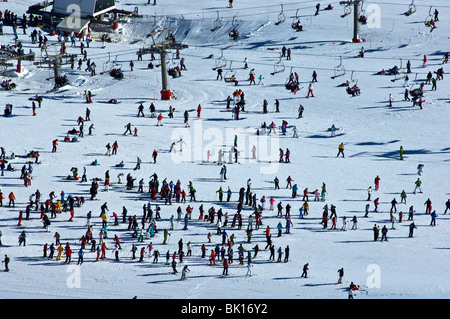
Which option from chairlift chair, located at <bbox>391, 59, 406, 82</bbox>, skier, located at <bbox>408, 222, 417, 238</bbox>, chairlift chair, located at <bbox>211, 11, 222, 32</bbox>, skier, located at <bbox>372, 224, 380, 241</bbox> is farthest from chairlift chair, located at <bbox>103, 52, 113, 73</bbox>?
skier, located at <bbox>408, 222, 417, 238</bbox>

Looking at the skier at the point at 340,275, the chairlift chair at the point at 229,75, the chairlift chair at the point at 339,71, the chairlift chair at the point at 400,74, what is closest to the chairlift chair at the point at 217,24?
the chairlift chair at the point at 229,75

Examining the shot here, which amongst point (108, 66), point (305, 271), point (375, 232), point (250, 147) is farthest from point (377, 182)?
point (108, 66)

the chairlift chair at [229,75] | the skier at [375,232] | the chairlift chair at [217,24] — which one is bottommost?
the skier at [375,232]

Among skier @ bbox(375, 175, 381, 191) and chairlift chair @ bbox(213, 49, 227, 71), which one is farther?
chairlift chair @ bbox(213, 49, 227, 71)

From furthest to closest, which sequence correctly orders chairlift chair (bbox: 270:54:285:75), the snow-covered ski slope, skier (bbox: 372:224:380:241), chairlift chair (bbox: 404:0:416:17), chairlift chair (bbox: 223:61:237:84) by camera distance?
chairlift chair (bbox: 404:0:416:17)
chairlift chair (bbox: 270:54:285:75)
chairlift chair (bbox: 223:61:237:84)
skier (bbox: 372:224:380:241)
the snow-covered ski slope

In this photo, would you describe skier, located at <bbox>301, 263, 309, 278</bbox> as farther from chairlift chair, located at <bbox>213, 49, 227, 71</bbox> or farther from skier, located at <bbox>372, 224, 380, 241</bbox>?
chairlift chair, located at <bbox>213, 49, 227, 71</bbox>

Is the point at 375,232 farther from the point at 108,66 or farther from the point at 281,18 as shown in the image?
the point at 281,18

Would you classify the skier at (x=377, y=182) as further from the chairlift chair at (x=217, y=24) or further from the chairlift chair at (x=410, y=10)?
the chairlift chair at (x=217, y=24)

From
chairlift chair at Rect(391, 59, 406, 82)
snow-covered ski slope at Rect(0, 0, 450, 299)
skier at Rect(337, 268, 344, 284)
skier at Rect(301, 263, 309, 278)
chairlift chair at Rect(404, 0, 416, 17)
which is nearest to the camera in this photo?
skier at Rect(337, 268, 344, 284)
